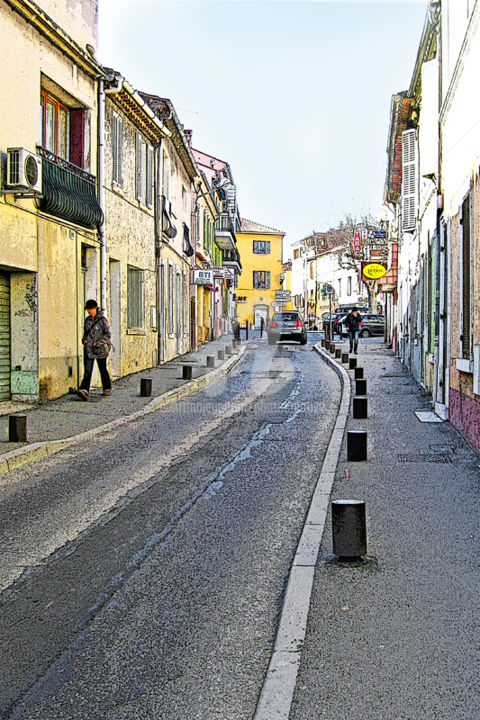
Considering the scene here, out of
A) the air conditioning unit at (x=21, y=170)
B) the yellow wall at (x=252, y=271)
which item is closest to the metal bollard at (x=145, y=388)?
the air conditioning unit at (x=21, y=170)

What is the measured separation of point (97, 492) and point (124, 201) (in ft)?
40.0

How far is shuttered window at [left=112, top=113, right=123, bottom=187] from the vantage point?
17.8m

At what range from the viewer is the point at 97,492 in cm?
754

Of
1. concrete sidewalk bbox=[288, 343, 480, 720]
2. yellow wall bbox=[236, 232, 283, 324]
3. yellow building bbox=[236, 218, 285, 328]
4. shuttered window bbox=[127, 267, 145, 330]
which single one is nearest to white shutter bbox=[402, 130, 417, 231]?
shuttered window bbox=[127, 267, 145, 330]

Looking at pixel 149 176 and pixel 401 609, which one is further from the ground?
pixel 149 176

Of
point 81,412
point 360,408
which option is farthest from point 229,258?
point 360,408

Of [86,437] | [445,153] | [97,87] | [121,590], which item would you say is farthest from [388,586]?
[97,87]

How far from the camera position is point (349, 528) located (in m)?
5.21

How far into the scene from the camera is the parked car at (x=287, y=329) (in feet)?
122

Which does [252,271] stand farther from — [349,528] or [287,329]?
[349,528]

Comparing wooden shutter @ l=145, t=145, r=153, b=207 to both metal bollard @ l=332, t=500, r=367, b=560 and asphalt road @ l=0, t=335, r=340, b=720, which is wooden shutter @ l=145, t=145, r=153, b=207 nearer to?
asphalt road @ l=0, t=335, r=340, b=720

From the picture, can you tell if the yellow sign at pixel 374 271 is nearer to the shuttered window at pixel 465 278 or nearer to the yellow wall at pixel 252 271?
the shuttered window at pixel 465 278

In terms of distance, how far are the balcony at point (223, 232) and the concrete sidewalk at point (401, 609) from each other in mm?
37846

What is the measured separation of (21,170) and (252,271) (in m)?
70.3
